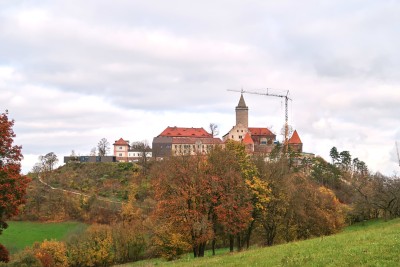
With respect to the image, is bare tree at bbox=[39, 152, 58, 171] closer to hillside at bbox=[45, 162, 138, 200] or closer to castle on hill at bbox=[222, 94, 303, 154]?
hillside at bbox=[45, 162, 138, 200]

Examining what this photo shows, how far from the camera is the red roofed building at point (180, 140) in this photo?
505 ft

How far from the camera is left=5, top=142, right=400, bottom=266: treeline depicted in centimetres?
3822

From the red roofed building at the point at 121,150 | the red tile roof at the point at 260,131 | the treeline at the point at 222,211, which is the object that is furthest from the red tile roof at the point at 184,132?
the treeline at the point at 222,211

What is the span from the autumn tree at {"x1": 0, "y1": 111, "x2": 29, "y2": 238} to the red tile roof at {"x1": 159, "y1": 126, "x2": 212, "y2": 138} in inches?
5429

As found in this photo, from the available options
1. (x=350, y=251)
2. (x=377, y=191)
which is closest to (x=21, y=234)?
(x=377, y=191)

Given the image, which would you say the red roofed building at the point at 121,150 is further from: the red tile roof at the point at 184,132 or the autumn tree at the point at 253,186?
the autumn tree at the point at 253,186

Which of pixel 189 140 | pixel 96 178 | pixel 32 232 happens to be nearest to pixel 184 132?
pixel 189 140

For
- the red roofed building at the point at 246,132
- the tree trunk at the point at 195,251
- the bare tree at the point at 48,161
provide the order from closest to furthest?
1. the tree trunk at the point at 195,251
2. the bare tree at the point at 48,161
3. the red roofed building at the point at 246,132

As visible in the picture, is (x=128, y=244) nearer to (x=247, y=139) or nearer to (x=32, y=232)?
(x=32, y=232)

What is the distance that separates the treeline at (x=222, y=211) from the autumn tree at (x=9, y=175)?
675 centimetres

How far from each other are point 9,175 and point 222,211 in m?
18.0

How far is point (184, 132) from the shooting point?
16850 centimetres

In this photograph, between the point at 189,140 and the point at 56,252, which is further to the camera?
the point at 189,140

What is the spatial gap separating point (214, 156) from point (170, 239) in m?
10.8
